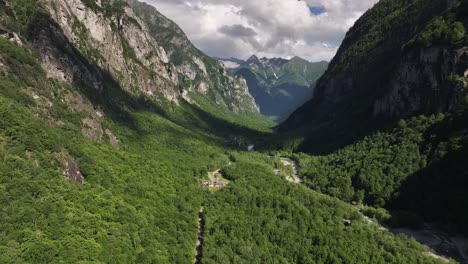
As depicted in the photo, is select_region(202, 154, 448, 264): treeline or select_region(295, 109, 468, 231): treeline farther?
select_region(295, 109, 468, 231): treeline

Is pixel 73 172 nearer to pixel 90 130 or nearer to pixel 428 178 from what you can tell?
pixel 90 130

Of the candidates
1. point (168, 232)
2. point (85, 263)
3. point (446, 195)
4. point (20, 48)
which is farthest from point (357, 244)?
point (20, 48)

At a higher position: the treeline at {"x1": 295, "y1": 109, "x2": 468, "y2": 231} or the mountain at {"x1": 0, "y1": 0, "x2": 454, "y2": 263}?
the treeline at {"x1": 295, "y1": 109, "x2": 468, "y2": 231}

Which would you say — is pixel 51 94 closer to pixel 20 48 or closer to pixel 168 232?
pixel 20 48

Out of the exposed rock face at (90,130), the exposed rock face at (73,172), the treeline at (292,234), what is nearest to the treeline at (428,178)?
the treeline at (292,234)

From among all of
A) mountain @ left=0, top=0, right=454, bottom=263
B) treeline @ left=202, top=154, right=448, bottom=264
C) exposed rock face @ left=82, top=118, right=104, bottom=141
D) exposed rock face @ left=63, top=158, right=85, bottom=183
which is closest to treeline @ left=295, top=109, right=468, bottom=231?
mountain @ left=0, top=0, right=454, bottom=263

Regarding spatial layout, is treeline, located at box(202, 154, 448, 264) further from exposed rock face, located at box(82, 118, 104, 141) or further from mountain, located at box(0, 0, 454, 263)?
exposed rock face, located at box(82, 118, 104, 141)

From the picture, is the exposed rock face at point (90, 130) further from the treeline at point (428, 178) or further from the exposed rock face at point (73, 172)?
the treeline at point (428, 178)

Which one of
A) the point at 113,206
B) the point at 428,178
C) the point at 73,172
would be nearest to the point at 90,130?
the point at 73,172

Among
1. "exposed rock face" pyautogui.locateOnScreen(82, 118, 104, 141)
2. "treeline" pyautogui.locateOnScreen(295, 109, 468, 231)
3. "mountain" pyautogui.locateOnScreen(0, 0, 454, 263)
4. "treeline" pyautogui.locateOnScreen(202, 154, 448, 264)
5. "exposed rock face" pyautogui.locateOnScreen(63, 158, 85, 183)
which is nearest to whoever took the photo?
"mountain" pyautogui.locateOnScreen(0, 0, 454, 263)

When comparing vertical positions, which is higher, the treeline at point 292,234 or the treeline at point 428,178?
the treeline at point 428,178

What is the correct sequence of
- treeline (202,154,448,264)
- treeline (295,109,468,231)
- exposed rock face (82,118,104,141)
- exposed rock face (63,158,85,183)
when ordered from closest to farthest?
treeline (202,154,448,264) → exposed rock face (63,158,85,183) → treeline (295,109,468,231) → exposed rock face (82,118,104,141)
